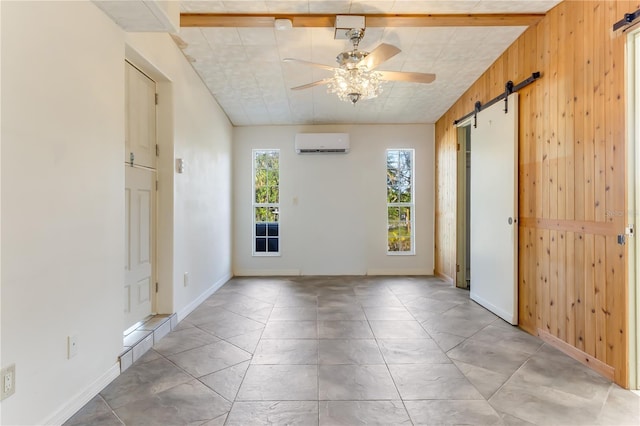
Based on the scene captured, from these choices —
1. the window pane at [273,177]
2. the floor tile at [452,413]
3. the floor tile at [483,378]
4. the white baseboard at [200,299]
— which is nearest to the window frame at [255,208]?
the window pane at [273,177]

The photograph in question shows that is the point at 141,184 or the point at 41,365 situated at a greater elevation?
the point at 141,184

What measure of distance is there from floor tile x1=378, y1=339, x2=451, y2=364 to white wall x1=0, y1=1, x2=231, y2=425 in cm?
200

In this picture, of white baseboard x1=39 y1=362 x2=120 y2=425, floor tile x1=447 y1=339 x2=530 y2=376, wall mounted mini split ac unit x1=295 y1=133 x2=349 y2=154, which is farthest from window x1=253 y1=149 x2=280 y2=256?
floor tile x1=447 y1=339 x2=530 y2=376

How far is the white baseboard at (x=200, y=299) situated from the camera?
11.6ft

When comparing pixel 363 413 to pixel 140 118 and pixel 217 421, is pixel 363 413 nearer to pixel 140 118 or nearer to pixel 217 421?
pixel 217 421

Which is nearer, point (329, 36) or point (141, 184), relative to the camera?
point (141, 184)

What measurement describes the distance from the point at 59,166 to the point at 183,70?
2214mm

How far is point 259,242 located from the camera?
5945 millimetres

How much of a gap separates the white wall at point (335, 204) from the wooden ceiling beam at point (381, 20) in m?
2.85

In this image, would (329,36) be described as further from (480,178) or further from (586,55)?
(480,178)

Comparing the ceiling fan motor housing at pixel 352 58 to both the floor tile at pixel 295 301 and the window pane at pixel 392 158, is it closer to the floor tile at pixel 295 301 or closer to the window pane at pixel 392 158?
the floor tile at pixel 295 301

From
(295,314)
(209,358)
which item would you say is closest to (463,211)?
(295,314)

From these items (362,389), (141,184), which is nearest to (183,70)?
(141,184)

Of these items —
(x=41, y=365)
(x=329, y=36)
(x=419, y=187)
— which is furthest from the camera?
(x=419, y=187)
